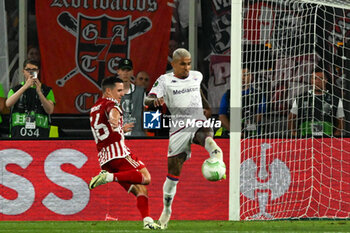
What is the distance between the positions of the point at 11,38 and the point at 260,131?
4.56 m

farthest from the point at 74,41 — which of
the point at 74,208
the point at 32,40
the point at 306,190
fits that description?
the point at 306,190

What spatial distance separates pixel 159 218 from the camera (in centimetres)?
1452

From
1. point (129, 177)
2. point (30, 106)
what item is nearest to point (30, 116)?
point (30, 106)

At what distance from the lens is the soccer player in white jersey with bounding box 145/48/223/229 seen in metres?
13.8

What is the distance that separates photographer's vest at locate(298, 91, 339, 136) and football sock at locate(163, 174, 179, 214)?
189 centimetres

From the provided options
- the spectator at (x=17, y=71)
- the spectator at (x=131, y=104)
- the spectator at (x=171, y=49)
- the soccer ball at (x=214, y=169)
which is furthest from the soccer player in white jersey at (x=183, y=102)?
the spectator at (x=17, y=71)

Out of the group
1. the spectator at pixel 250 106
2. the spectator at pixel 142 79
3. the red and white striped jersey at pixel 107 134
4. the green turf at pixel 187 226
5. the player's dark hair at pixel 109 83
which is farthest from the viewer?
the spectator at pixel 142 79

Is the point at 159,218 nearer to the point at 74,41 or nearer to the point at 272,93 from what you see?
the point at 272,93

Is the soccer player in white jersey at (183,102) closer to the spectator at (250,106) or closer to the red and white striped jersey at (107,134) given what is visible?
the red and white striped jersey at (107,134)

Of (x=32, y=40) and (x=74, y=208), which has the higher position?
(x=32, y=40)

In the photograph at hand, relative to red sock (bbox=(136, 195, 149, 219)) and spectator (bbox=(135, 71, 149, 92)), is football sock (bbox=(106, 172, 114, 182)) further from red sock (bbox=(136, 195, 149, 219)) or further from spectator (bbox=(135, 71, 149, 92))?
spectator (bbox=(135, 71, 149, 92))

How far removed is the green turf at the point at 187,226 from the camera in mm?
13156

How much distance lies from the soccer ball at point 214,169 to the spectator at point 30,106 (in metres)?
2.58

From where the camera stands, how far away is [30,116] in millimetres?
14969
